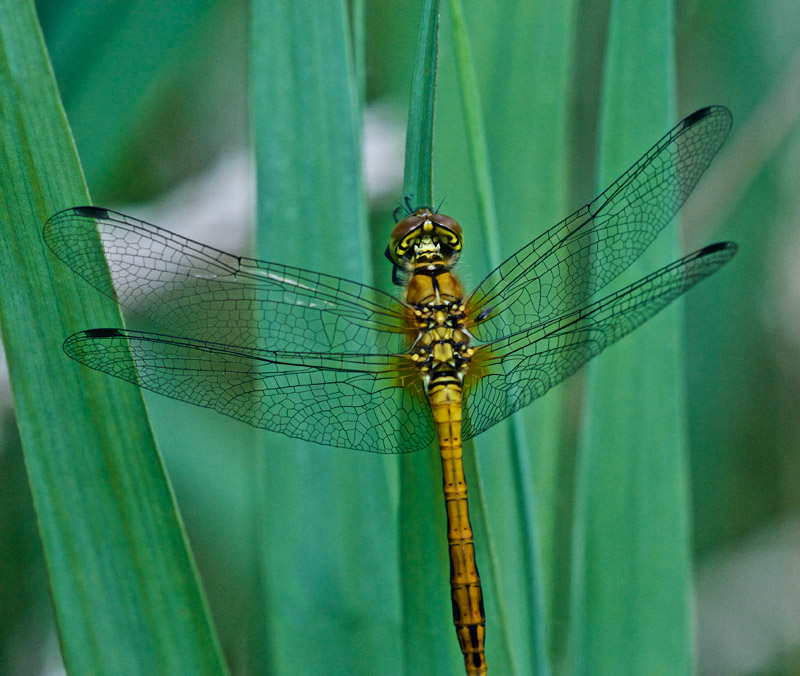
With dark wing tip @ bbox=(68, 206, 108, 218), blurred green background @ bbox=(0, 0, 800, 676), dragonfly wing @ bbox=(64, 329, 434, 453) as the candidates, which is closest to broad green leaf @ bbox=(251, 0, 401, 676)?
dragonfly wing @ bbox=(64, 329, 434, 453)

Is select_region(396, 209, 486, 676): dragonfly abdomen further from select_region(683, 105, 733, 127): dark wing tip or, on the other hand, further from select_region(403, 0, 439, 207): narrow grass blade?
select_region(683, 105, 733, 127): dark wing tip

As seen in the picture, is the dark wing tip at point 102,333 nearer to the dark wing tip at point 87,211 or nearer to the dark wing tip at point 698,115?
the dark wing tip at point 87,211

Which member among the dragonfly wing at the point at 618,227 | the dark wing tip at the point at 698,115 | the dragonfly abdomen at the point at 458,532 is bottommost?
the dragonfly abdomen at the point at 458,532

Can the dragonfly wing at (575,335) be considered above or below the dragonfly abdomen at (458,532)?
above

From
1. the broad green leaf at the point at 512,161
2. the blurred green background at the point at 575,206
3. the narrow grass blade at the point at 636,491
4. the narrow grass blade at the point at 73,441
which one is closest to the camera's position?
the narrow grass blade at the point at 73,441

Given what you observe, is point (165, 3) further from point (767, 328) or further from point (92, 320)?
point (767, 328)

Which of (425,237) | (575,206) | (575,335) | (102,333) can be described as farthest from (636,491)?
(575,206)

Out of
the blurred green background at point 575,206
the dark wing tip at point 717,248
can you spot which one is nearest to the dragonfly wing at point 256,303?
the blurred green background at point 575,206

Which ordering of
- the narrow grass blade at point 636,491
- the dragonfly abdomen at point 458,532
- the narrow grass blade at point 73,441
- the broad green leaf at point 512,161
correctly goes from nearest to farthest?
the narrow grass blade at point 73,441 < the dragonfly abdomen at point 458,532 < the narrow grass blade at point 636,491 < the broad green leaf at point 512,161

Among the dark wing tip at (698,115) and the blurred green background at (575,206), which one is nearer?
the dark wing tip at (698,115)
